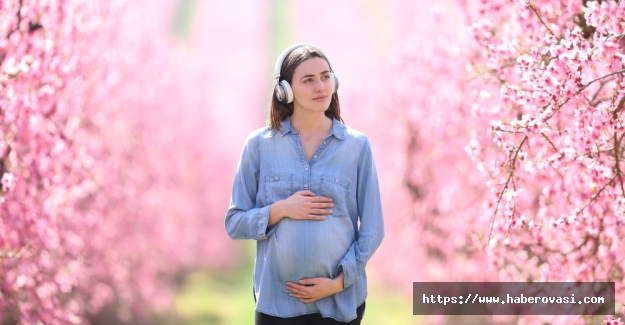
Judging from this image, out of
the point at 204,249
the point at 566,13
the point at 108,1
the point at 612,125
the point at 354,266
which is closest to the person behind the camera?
the point at 354,266

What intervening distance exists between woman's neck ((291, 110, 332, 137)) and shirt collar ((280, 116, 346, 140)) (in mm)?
40

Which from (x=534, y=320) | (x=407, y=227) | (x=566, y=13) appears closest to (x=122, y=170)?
(x=407, y=227)

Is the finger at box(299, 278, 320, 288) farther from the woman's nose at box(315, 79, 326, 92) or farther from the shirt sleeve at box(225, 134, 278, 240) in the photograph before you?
the woman's nose at box(315, 79, 326, 92)

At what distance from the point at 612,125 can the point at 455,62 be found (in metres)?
5.28

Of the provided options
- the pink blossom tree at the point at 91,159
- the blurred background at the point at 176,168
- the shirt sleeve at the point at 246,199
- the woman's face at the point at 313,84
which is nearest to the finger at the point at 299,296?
the shirt sleeve at the point at 246,199

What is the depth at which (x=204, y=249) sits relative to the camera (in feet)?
66.4

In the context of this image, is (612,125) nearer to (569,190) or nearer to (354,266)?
(569,190)

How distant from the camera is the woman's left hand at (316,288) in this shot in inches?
126

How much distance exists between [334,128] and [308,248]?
0.63 meters

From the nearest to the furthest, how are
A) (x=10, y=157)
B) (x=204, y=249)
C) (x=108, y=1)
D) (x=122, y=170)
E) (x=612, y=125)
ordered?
(x=612, y=125) → (x=10, y=157) → (x=108, y=1) → (x=122, y=170) → (x=204, y=249)

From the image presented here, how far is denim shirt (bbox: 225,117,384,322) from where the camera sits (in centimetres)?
326

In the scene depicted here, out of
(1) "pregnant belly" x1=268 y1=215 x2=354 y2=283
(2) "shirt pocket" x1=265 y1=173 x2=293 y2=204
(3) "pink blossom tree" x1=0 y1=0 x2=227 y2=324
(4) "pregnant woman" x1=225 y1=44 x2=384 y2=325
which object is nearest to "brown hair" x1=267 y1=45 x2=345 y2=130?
(4) "pregnant woman" x1=225 y1=44 x2=384 y2=325

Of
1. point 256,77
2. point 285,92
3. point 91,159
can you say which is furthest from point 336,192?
point 256,77

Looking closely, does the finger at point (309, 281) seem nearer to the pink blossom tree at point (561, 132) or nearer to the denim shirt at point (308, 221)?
the denim shirt at point (308, 221)
